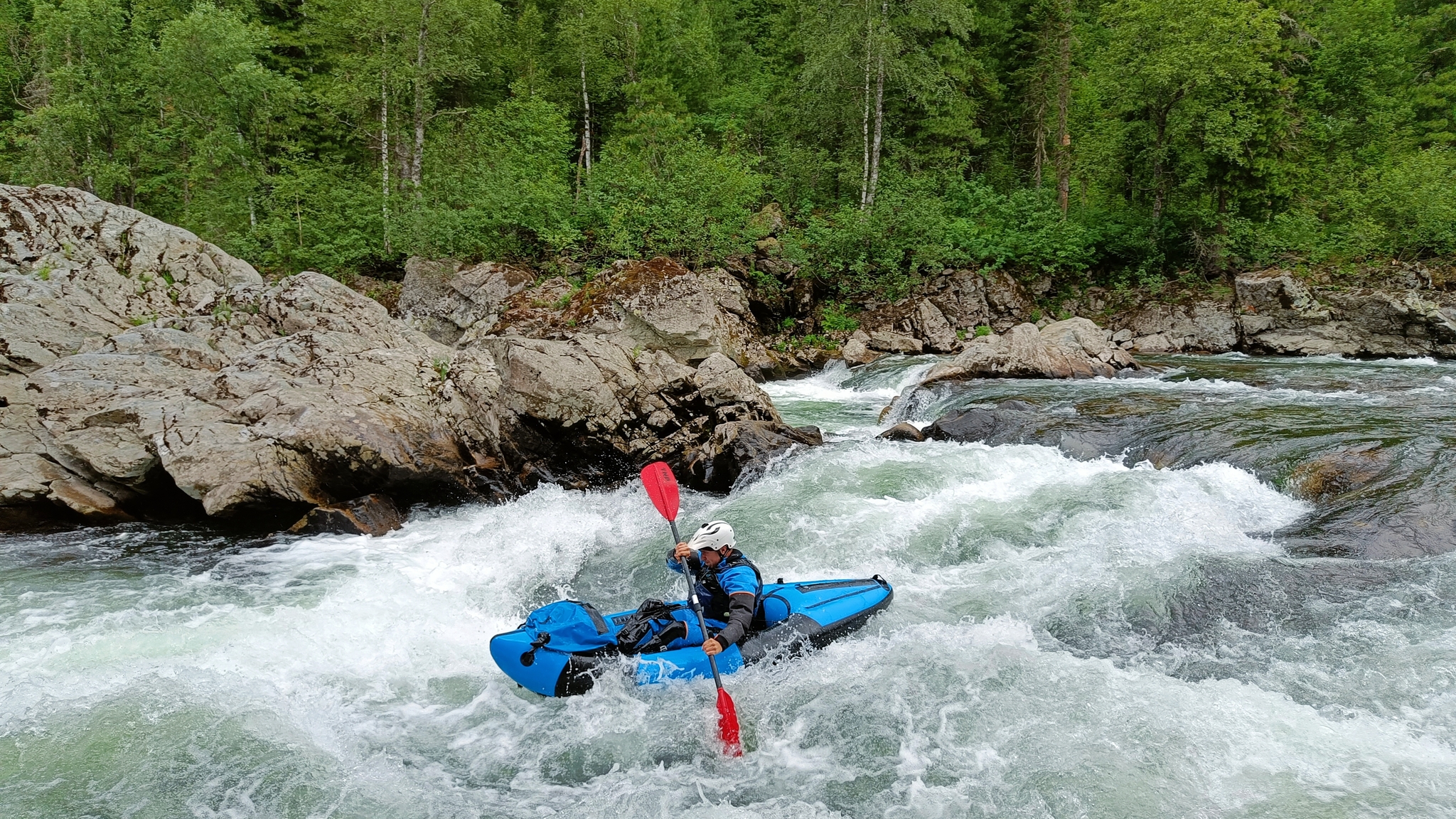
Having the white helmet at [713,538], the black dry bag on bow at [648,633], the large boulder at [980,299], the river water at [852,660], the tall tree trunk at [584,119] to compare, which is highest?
the tall tree trunk at [584,119]

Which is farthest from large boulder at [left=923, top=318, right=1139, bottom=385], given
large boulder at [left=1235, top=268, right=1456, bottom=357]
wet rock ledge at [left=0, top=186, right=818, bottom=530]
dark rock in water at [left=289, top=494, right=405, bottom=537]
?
dark rock in water at [left=289, top=494, right=405, bottom=537]

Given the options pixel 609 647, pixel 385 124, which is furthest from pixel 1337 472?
pixel 385 124

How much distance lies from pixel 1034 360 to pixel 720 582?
1040cm

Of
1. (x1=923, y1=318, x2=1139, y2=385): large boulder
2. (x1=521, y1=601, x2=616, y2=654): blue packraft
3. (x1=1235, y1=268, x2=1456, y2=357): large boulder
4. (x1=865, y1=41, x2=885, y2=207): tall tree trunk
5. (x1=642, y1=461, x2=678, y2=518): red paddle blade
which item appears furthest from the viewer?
(x1=865, y1=41, x2=885, y2=207): tall tree trunk

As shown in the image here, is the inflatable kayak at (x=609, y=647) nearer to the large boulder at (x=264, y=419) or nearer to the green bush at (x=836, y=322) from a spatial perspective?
the large boulder at (x=264, y=419)

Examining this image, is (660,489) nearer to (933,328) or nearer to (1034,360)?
(1034,360)

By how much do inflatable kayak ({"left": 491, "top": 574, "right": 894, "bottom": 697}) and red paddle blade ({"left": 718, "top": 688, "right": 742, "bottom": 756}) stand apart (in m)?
0.45

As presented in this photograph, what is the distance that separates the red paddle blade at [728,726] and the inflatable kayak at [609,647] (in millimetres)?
446

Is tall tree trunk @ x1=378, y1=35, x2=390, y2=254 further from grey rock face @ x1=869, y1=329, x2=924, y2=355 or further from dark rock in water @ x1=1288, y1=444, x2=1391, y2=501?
dark rock in water @ x1=1288, y1=444, x2=1391, y2=501

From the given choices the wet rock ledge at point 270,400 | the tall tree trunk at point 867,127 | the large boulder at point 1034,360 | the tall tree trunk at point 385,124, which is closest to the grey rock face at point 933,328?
the large boulder at point 1034,360

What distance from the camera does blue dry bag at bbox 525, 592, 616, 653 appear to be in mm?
4676

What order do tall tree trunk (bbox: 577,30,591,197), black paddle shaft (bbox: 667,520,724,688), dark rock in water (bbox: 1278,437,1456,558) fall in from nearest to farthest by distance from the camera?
black paddle shaft (bbox: 667,520,724,688)
dark rock in water (bbox: 1278,437,1456,558)
tall tree trunk (bbox: 577,30,591,197)

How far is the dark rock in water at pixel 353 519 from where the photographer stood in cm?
736

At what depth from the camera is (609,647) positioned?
4.75 m
